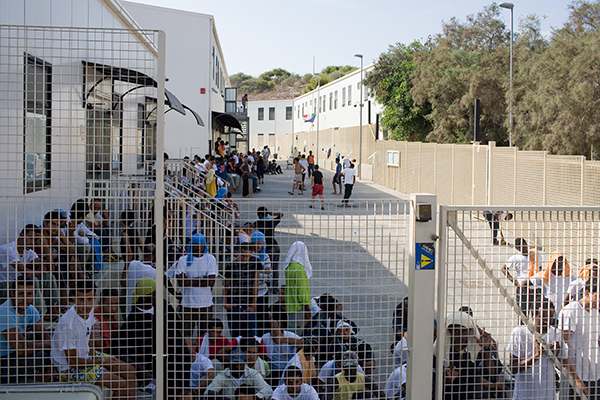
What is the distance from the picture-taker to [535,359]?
3.70 metres

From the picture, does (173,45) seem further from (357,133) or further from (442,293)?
(442,293)

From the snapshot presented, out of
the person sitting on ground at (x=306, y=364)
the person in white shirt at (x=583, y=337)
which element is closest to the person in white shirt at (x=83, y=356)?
the person sitting on ground at (x=306, y=364)

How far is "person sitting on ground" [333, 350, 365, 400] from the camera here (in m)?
3.70

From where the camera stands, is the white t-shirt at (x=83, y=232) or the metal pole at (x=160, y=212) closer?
the metal pole at (x=160, y=212)

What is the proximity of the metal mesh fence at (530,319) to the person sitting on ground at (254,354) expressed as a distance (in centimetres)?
128

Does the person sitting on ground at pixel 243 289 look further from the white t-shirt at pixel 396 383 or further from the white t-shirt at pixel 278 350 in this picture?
the white t-shirt at pixel 396 383

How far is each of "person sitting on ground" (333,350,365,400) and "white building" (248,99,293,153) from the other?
73145mm

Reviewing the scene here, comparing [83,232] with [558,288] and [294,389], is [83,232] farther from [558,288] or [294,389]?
[558,288]

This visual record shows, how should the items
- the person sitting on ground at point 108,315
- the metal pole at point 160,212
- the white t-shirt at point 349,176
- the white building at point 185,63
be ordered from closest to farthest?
the metal pole at point 160,212 → the person sitting on ground at point 108,315 → the white t-shirt at point 349,176 → the white building at point 185,63

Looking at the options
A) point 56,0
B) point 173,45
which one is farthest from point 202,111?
point 56,0

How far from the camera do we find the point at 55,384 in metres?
3.55

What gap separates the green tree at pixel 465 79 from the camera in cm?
2842

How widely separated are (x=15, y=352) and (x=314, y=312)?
7.05ft

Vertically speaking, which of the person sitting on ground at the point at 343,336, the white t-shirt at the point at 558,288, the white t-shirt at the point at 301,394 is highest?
the white t-shirt at the point at 558,288
